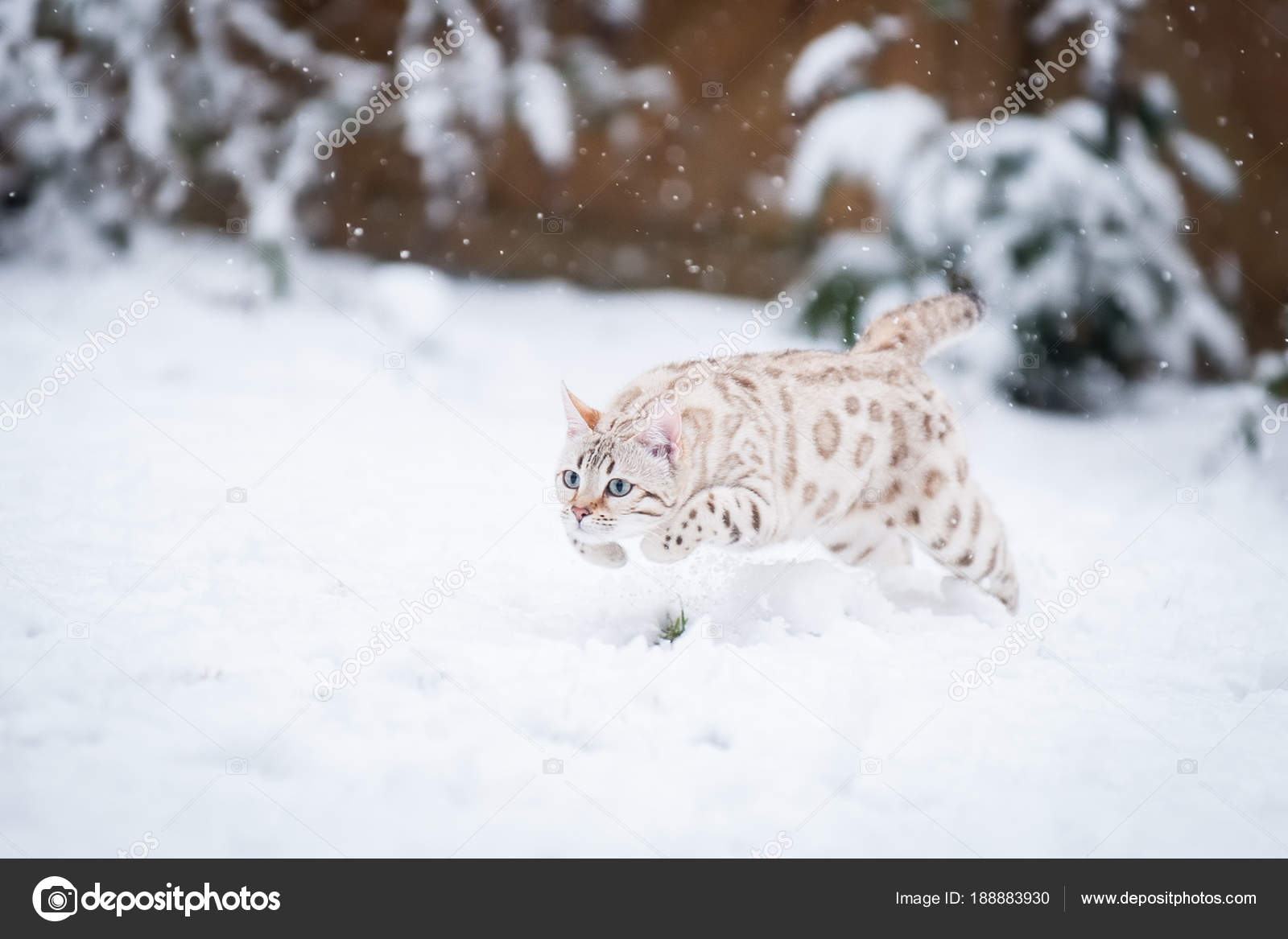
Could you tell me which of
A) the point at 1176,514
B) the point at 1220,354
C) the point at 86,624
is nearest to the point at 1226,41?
the point at 1220,354

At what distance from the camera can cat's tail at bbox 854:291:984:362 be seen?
3939mm

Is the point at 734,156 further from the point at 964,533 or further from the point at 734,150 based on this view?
the point at 964,533

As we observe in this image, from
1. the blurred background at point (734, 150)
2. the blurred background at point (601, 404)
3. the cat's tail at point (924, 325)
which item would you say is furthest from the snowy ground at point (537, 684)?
the blurred background at point (734, 150)

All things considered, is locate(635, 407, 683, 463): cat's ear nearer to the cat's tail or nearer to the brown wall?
the cat's tail

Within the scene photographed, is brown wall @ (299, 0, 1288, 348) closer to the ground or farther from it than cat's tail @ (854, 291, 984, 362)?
farther from it

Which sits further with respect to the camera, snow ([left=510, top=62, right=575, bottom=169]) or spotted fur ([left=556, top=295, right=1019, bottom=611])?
snow ([left=510, top=62, right=575, bottom=169])

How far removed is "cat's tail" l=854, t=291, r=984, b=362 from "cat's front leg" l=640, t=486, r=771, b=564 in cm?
108

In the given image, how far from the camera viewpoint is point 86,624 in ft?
9.64

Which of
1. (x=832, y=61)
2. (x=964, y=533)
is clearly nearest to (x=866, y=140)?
(x=832, y=61)

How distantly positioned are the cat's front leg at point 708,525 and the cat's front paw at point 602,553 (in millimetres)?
168

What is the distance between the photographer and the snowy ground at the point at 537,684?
2322mm
